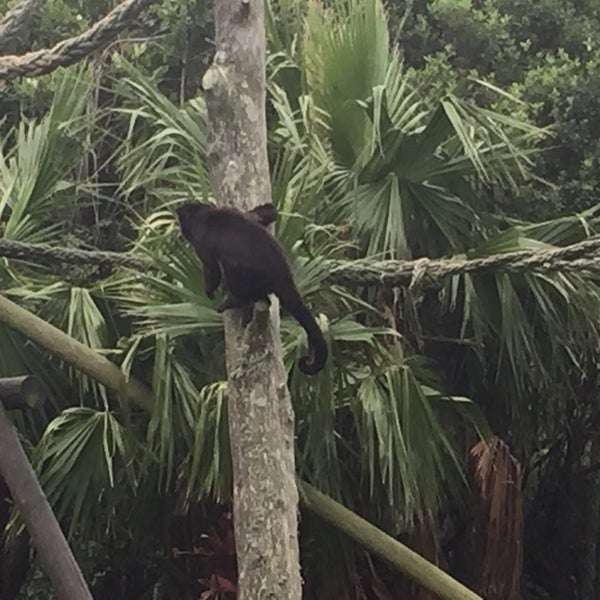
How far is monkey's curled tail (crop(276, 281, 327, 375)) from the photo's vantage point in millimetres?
4000

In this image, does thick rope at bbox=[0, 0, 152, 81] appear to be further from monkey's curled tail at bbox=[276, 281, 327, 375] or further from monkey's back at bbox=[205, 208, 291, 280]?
monkey's curled tail at bbox=[276, 281, 327, 375]

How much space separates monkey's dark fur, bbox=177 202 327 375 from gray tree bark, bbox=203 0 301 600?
50mm

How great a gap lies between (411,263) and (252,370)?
0.88 meters

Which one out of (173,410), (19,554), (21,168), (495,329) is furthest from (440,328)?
(19,554)

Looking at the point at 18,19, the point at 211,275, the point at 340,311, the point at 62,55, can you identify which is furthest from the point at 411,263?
the point at 18,19

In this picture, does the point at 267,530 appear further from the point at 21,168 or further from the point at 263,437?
the point at 21,168

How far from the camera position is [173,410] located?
16.2 feet

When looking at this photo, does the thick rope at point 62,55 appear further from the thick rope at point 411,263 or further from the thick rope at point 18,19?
the thick rope at point 411,263

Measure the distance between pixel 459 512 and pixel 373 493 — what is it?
3.64ft

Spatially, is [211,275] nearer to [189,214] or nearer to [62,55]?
[189,214]

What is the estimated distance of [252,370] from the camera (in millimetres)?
3760

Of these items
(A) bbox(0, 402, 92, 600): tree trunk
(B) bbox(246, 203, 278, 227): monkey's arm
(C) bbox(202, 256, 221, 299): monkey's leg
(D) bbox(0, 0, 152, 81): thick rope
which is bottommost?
(A) bbox(0, 402, 92, 600): tree trunk

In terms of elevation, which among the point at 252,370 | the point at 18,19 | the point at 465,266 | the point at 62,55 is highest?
the point at 18,19

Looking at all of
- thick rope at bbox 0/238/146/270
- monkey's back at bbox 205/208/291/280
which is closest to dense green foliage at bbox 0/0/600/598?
thick rope at bbox 0/238/146/270
